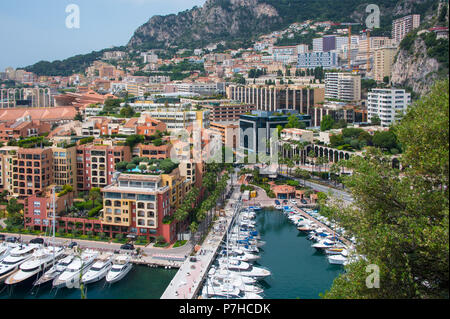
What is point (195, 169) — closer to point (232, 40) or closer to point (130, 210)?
point (130, 210)

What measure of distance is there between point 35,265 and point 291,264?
718cm

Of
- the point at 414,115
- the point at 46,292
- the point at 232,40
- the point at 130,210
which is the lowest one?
the point at 46,292

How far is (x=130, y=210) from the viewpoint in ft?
Answer: 49.0

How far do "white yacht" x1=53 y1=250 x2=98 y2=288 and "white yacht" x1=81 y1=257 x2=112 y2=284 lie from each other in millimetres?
176

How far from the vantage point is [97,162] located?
18.2 m

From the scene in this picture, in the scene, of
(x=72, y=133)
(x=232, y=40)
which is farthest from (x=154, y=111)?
(x=232, y=40)

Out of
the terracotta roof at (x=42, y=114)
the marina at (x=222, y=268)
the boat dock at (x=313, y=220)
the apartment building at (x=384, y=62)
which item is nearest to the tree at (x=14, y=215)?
the marina at (x=222, y=268)

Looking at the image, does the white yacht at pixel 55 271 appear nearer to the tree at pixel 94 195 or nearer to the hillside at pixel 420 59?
the tree at pixel 94 195

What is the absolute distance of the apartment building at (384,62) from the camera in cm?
4125

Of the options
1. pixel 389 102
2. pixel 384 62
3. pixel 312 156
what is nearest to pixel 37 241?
pixel 312 156

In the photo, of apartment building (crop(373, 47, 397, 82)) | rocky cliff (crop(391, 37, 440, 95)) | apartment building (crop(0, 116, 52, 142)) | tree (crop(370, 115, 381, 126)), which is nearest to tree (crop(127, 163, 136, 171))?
apartment building (crop(0, 116, 52, 142))

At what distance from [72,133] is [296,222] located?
11.3 meters

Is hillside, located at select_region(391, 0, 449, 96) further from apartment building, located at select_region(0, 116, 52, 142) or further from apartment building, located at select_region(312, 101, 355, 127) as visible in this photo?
apartment building, located at select_region(0, 116, 52, 142)

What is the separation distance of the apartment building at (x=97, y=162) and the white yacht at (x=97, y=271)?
211 inches
